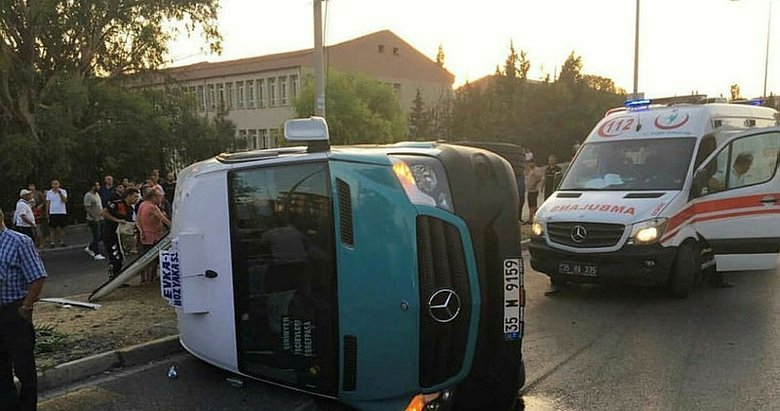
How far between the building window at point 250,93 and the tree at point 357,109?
561 inches

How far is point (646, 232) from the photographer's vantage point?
7301mm

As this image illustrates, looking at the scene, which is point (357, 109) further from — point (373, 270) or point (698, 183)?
point (373, 270)

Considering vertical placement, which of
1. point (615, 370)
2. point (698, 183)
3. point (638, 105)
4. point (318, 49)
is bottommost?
point (615, 370)

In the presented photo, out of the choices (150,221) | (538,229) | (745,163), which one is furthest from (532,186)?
(150,221)

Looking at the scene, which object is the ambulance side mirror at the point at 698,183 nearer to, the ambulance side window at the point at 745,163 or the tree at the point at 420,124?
the ambulance side window at the point at 745,163

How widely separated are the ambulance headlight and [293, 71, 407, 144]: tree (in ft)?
93.2

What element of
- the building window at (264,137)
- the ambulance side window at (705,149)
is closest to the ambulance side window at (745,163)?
the ambulance side window at (705,149)

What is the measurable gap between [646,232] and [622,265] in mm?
466

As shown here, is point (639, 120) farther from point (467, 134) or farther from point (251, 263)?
point (467, 134)

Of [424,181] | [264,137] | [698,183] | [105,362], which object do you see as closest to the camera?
[424,181]

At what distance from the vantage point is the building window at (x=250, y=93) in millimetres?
53338

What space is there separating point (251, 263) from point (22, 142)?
53.9ft

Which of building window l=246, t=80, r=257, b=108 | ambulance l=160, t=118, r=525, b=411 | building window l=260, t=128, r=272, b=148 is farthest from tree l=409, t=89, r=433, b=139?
ambulance l=160, t=118, r=525, b=411

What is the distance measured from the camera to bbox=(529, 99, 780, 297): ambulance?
24.2 feet
